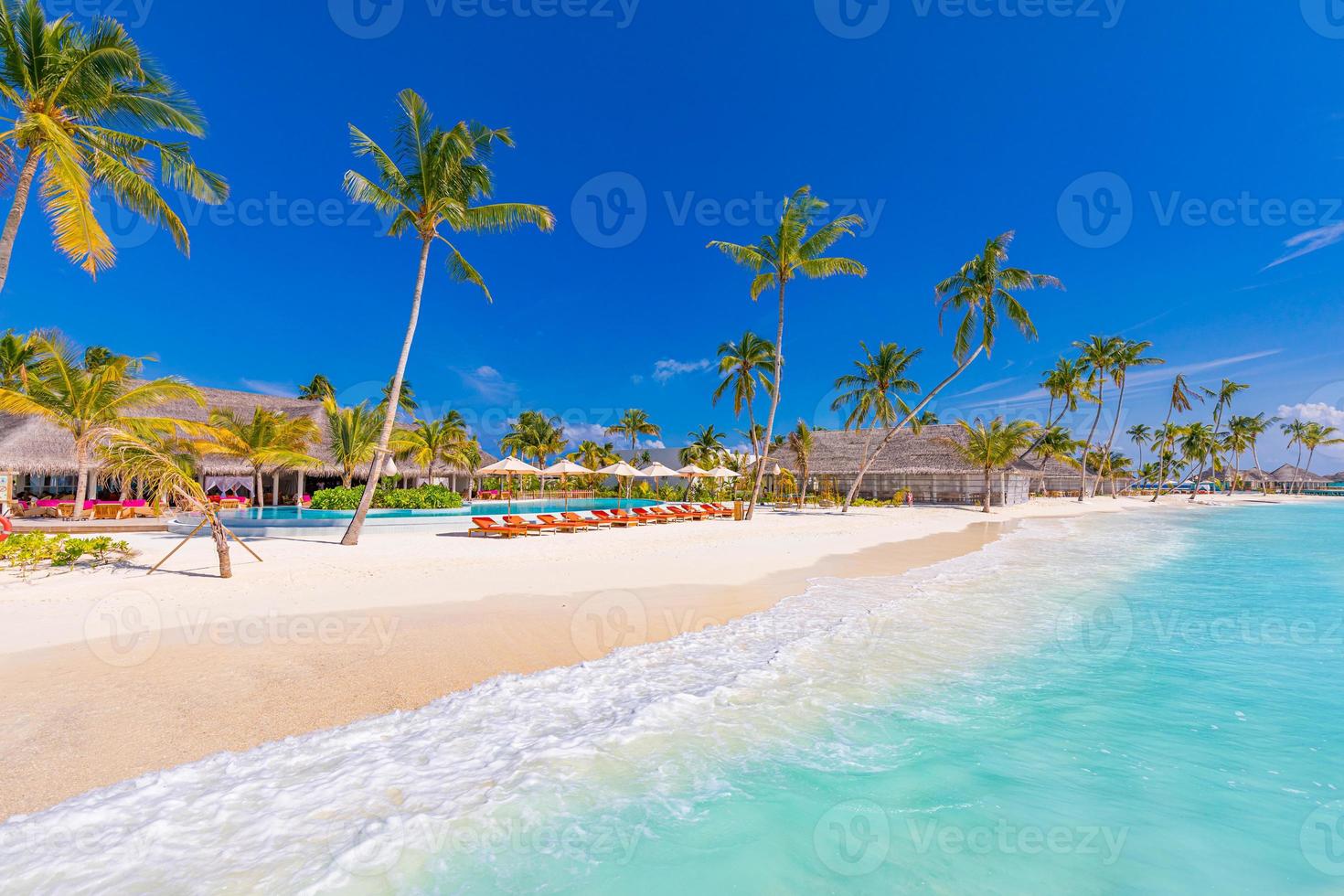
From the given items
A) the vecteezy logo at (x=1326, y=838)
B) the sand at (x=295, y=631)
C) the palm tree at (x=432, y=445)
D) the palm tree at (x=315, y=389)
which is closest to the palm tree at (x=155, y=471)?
the sand at (x=295, y=631)

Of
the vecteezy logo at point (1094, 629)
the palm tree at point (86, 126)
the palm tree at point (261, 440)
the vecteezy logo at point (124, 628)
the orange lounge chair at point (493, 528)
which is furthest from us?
the palm tree at point (261, 440)

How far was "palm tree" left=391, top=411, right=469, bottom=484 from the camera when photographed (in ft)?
85.8

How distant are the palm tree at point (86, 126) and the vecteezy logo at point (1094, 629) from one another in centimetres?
1339

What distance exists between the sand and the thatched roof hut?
512 inches

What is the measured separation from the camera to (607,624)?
647cm

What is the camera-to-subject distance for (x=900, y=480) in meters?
35.6

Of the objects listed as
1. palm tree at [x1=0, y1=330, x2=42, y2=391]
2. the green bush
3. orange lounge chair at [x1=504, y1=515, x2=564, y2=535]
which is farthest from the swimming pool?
palm tree at [x1=0, y1=330, x2=42, y2=391]

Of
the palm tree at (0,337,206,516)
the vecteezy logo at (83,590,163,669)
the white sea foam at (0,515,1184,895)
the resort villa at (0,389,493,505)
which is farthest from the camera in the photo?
the resort villa at (0,389,493,505)

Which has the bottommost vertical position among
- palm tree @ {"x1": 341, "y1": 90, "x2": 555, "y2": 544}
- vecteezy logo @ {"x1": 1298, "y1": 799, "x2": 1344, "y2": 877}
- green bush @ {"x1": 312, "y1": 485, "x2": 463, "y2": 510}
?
vecteezy logo @ {"x1": 1298, "y1": 799, "x2": 1344, "y2": 877}

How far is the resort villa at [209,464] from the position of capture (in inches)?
800

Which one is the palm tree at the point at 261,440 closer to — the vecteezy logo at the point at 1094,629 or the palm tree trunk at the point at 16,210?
the palm tree trunk at the point at 16,210

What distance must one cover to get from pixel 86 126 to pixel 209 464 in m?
17.2

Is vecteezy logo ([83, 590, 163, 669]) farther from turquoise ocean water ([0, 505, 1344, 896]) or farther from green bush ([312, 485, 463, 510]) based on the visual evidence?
green bush ([312, 485, 463, 510])

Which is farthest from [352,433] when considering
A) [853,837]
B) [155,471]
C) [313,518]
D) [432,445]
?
[853,837]
